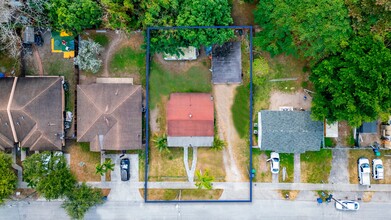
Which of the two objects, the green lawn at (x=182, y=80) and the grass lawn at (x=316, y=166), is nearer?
the grass lawn at (x=316, y=166)

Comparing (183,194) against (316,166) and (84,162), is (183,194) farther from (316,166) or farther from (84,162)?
(316,166)

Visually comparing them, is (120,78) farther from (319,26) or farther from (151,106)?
(319,26)

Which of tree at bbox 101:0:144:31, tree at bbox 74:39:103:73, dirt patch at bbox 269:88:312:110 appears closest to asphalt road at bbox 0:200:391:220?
dirt patch at bbox 269:88:312:110

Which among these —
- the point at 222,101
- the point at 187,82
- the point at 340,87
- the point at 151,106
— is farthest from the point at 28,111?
the point at 340,87

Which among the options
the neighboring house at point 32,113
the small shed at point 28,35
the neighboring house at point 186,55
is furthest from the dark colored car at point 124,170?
the small shed at point 28,35

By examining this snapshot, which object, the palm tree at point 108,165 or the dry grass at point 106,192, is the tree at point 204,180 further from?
the dry grass at point 106,192
